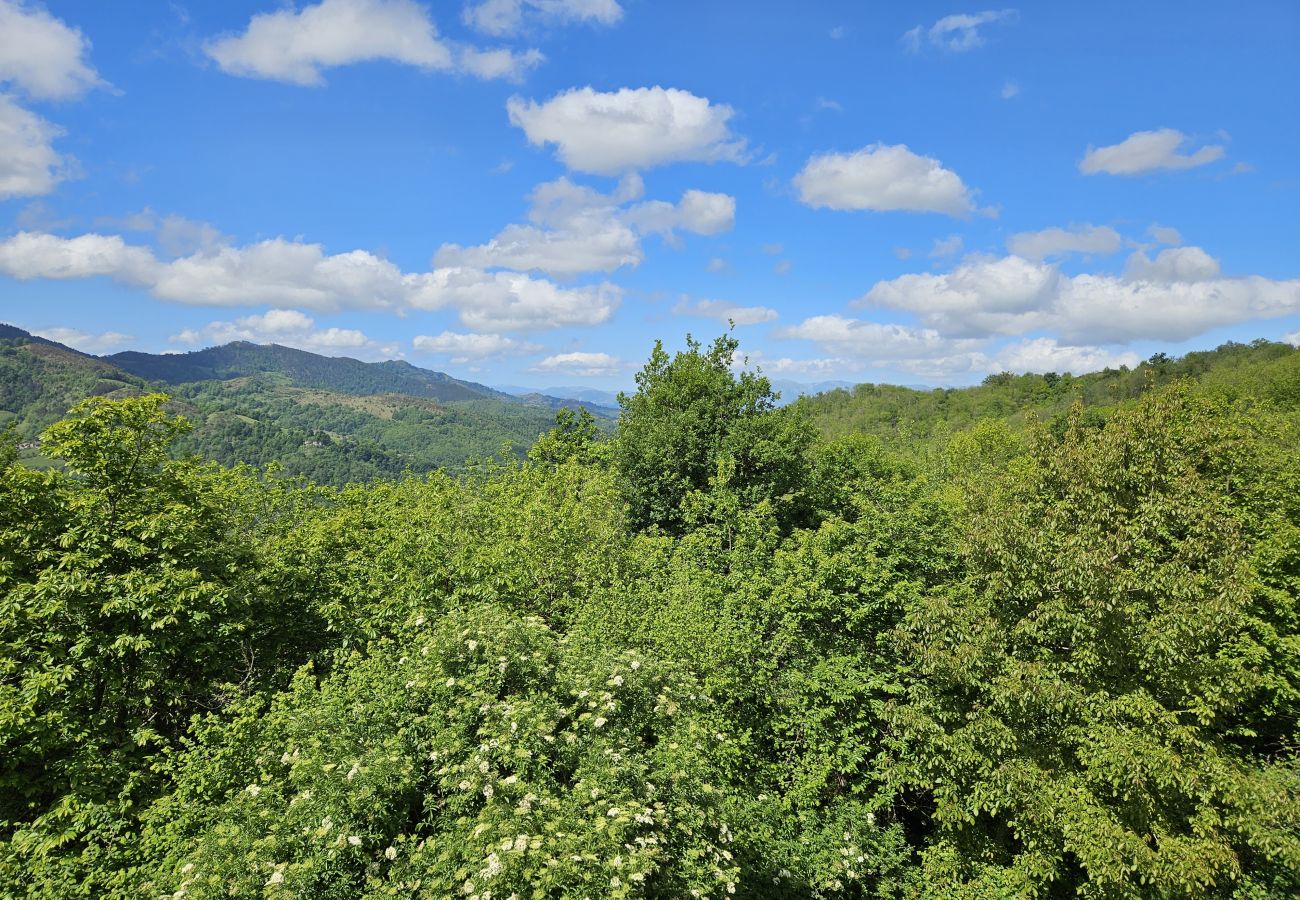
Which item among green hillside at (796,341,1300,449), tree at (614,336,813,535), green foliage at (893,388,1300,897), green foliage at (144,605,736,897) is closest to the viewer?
green foliage at (144,605,736,897)

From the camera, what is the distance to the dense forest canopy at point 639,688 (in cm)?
833

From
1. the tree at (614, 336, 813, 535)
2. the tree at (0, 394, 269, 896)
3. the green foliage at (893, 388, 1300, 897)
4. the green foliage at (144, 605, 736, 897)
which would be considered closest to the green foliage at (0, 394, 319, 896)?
the tree at (0, 394, 269, 896)

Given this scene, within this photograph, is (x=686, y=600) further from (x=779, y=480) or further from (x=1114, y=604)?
(x=779, y=480)

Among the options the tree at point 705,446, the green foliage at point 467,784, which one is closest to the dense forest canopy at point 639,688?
the green foliage at point 467,784

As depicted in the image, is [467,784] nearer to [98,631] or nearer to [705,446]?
[98,631]

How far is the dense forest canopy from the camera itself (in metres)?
8.33

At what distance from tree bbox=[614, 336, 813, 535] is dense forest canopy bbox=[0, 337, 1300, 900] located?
9.48 metres

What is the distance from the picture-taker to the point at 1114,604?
12.9 meters

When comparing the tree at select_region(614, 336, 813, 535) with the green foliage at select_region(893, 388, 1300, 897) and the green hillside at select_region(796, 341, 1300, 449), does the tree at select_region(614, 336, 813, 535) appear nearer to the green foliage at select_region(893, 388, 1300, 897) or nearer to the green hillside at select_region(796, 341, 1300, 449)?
the green foliage at select_region(893, 388, 1300, 897)

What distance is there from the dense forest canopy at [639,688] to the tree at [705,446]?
373 inches

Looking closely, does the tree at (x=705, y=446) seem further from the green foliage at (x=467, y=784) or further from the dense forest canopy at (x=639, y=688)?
the green foliage at (x=467, y=784)

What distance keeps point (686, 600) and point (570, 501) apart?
7333 millimetres

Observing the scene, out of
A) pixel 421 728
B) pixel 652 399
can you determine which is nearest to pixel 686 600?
pixel 421 728

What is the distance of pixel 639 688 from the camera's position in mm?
10344
